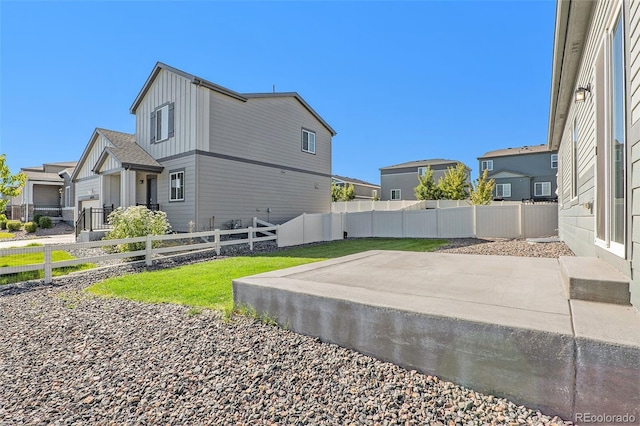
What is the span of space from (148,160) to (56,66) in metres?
5.33

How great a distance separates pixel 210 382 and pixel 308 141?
15.8m

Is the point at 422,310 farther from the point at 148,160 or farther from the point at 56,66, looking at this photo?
the point at 56,66

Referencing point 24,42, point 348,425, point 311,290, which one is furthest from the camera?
point 24,42

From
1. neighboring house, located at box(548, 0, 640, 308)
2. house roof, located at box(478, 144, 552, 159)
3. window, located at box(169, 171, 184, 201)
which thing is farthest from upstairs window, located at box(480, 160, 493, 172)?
window, located at box(169, 171, 184, 201)

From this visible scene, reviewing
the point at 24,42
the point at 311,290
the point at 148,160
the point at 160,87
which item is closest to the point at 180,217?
the point at 148,160

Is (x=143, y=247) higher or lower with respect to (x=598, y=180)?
lower

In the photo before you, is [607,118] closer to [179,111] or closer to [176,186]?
[176,186]

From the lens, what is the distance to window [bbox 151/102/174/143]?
13328 millimetres

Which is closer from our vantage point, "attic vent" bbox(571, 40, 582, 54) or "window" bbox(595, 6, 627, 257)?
"window" bbox(595, 6, 627, 257)

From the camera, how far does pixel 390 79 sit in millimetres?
19203

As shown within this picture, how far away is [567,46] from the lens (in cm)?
588

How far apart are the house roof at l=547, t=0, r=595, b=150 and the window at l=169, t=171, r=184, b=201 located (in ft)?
40.7

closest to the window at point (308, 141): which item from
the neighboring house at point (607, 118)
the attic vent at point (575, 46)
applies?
the neighboring house at point (607, 118)

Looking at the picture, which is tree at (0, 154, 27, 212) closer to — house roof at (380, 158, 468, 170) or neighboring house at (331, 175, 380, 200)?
neighboring house at (331, 175, 380, 200)
